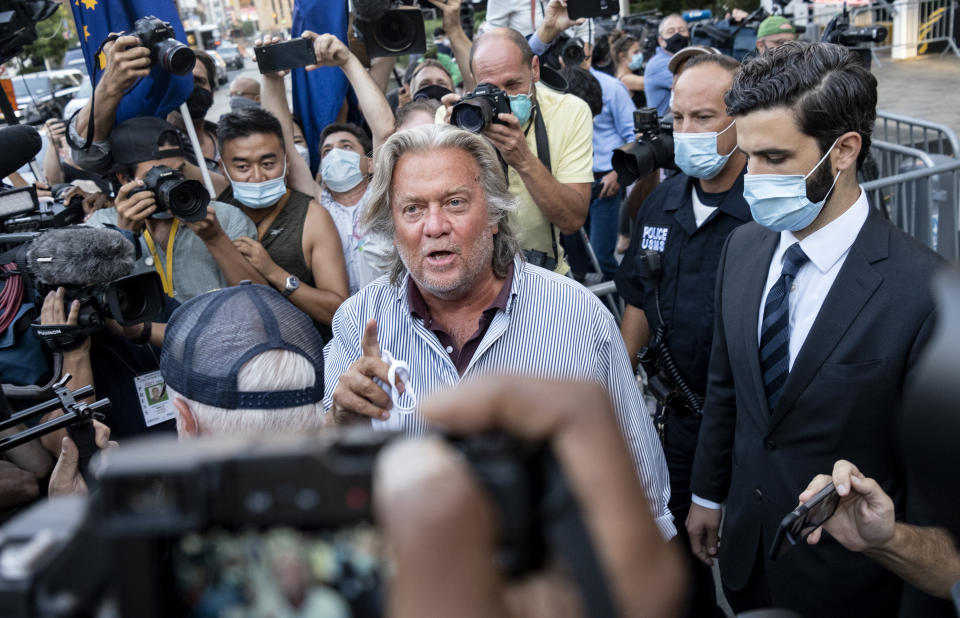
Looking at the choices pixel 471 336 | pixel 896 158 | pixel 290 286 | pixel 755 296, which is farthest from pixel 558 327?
pixel 896 158

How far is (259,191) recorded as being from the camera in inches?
150

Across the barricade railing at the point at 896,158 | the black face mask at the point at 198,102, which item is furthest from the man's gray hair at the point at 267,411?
the barricade railing at the point at 896,158

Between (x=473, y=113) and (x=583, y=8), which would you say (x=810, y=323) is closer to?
(x=473, y=113)

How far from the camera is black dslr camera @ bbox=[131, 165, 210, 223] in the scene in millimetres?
3299

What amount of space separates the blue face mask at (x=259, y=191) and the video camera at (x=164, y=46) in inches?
21.7

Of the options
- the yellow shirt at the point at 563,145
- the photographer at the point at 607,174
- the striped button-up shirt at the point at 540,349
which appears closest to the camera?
the striped button-up shirt at the point at 540,349

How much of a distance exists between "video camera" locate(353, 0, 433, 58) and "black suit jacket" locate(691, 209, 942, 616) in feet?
8.36

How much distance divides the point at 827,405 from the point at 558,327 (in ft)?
2.50

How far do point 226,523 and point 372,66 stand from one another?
4.94m

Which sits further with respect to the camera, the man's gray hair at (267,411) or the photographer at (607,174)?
the photographer at (607,174)

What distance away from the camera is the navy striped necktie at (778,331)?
241 centimetres

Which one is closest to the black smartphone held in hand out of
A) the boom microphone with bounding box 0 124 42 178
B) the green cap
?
the boom microphone with bounding box 0 124 42 178

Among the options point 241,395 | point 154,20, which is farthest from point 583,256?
point 241,395

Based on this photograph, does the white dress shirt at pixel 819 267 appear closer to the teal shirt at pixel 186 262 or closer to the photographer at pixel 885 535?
the photographer at pixel 885 535
